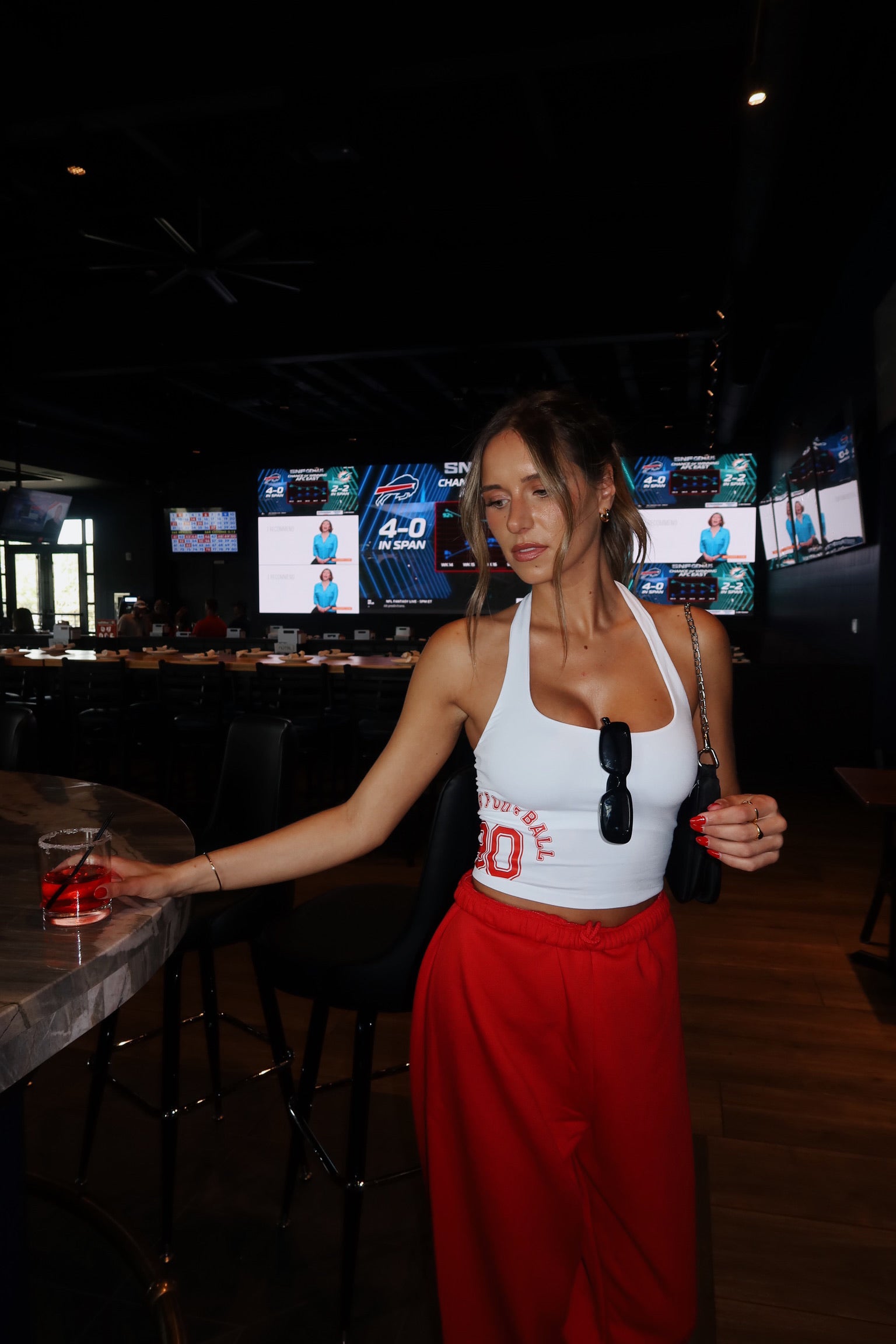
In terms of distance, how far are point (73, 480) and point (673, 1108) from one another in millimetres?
13325

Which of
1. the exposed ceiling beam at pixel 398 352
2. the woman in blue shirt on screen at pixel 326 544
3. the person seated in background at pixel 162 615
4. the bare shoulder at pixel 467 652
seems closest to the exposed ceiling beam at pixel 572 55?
the exposed ceiling beam at pixel 398 352

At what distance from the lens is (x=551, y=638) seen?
1230mm

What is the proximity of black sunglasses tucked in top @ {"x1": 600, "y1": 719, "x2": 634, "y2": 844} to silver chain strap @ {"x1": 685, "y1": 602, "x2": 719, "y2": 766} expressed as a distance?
0.16 m

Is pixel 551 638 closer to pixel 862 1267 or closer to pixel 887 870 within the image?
pixel 862 1267

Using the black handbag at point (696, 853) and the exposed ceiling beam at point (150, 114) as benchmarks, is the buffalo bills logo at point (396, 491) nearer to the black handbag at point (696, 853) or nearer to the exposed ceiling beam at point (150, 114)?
the exposed ceiling beam at point (150, 114)

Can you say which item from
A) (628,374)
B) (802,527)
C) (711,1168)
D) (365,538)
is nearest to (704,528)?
(628,374)

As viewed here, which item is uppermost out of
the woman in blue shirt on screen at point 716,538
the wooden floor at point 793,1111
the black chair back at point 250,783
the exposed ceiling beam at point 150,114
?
the exposed ceiling beam at point 150,114

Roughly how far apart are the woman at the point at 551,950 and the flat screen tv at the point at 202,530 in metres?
11.6

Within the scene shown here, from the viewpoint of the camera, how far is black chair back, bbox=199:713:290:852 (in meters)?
2.08

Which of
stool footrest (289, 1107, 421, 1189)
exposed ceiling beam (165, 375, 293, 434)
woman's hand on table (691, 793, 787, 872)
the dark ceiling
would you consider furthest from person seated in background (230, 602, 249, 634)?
woman's hand on table (691, 793, 787, 872)

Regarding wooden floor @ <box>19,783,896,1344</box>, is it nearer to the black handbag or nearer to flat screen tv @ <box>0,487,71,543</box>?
the black handbag

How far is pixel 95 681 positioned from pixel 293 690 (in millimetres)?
1497

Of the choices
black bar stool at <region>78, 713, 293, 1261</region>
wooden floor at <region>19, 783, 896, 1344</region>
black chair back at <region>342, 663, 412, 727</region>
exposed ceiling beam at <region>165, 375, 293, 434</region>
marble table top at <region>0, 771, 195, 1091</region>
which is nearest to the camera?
marble table top at <region>0, 771, 195, 1091</region>

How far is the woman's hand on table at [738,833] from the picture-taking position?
99 cm
